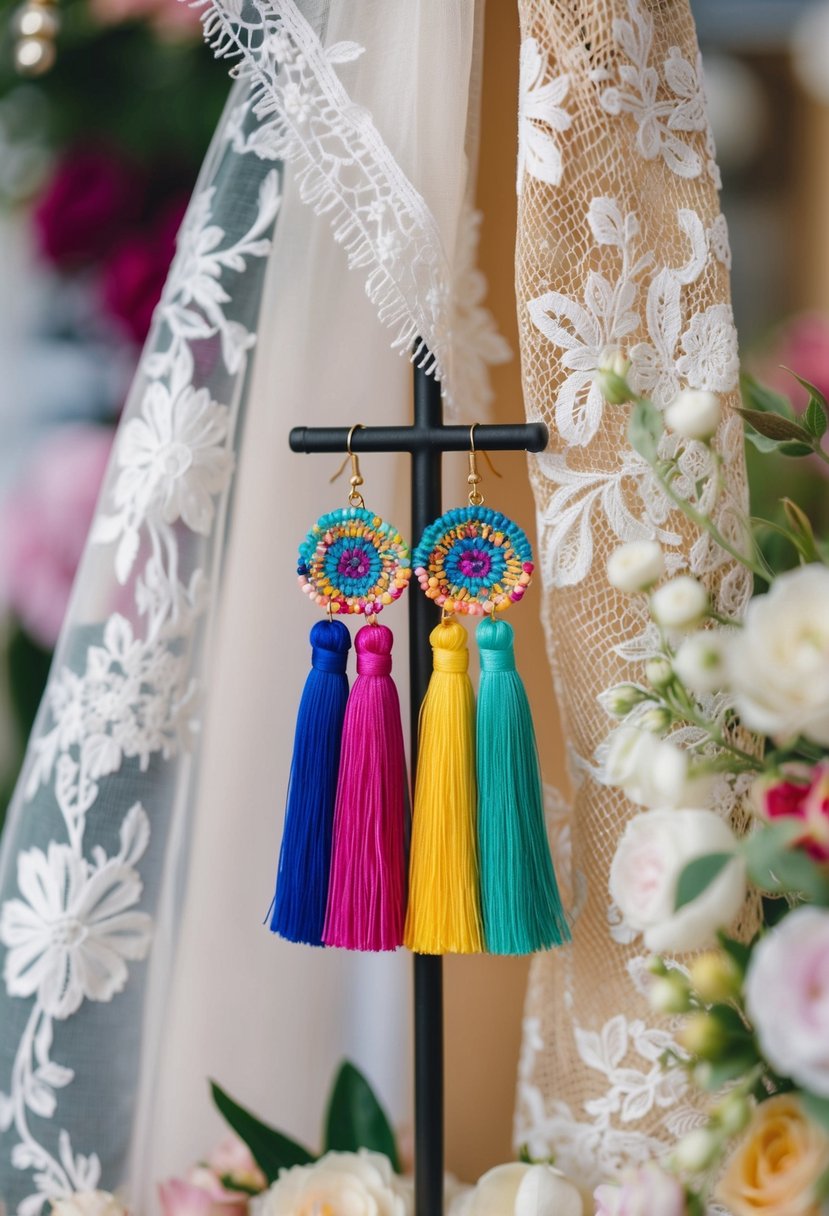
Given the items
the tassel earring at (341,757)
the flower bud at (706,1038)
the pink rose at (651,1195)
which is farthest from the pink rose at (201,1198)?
the flower bud at (706,1038)

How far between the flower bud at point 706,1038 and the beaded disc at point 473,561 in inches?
11.2

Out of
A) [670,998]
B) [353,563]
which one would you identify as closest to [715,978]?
[670,998]

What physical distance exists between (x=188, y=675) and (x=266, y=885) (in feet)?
0.64

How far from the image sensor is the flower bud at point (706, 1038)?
455 millimetres

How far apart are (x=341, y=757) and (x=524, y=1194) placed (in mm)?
331

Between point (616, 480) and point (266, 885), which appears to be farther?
point (266, 885)

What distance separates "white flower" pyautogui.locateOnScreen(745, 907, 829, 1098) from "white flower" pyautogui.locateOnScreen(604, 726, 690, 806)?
0.09 metres

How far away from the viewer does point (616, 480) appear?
26.6 inches

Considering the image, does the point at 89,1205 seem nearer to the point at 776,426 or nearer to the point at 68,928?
the point at 68,928

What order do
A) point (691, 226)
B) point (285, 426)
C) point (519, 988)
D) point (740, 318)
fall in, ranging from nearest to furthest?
point (691, 226) → point (285, 426) → point (519, 988) → point (740, 318)

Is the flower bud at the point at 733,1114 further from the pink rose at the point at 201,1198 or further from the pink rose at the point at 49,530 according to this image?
the pink rose at the point at 49,530

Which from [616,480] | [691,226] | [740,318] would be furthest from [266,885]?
[740,318]

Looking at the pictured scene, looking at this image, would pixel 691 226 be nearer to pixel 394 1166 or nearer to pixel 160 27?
pixel 160 27

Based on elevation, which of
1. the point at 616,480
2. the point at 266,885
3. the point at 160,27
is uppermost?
the point at 160,27
